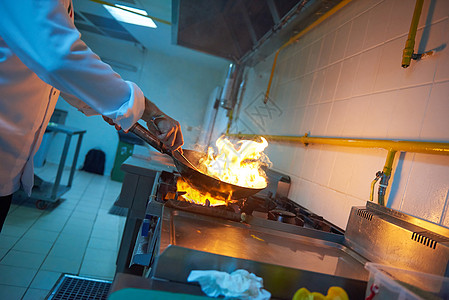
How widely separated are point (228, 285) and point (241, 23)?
2.58m

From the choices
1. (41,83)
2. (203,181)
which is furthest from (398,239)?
(41,83)

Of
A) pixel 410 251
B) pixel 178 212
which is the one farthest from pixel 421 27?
pixel 178 212

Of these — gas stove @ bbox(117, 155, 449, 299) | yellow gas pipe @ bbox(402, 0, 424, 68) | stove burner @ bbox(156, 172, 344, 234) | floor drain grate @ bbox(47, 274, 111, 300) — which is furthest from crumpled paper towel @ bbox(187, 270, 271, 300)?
floor drain grate @ bbox(47, 274, 111, 300)

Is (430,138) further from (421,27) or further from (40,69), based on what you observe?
(40,69)

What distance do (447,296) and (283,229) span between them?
582mm

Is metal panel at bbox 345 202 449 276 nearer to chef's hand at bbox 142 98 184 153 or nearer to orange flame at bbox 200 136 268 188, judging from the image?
orange flame at bbox 200 136 268 188

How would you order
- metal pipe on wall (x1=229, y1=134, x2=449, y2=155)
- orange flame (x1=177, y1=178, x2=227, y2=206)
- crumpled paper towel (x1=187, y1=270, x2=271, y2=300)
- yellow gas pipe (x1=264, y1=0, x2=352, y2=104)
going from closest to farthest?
crumpled paper towel (x1=187, y1=270, x2=271, y2=300), metal pipe on wall (x1=229, y1=134, x2=449, y2=155), orange flame (x1=177, y1=178, x2=227, y2=206), yellow gas pipe (x1=264, y1=0, x2=352, y2=104)

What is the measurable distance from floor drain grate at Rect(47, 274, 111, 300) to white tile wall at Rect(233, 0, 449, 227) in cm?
144

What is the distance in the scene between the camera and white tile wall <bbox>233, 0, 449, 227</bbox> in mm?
1144

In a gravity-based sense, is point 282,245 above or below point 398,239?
below

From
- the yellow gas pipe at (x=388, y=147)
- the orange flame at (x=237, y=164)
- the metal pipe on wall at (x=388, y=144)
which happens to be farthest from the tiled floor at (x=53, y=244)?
the yellow gas pipe at (x=388, y=147)

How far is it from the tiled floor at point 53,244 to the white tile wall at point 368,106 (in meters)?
1.70

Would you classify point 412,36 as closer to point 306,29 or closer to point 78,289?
point 306,29

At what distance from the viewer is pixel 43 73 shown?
0.82 metres
